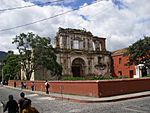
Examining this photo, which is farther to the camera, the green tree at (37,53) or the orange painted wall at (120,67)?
the orange painted wall at (120,67)

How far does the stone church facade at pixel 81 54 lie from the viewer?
2554 inches

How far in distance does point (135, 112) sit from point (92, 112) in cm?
227

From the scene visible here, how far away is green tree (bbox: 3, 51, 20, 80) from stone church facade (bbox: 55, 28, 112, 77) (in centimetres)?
871

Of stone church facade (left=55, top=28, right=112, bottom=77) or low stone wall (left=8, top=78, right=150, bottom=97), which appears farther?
stone church facade (left=55, top=28, right=112, bottom=77)

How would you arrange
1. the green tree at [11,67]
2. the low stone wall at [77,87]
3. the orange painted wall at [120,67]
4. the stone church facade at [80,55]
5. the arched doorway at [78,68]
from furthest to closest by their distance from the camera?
1. the arched doorway at [78,68]
2. the orange painted wall at [120,67]
3. the stone church facade at [80,55]
4. the green tree at [11,67]
5. the low stone wall at [77,87]

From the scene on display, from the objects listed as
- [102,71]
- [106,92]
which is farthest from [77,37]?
[106,92]

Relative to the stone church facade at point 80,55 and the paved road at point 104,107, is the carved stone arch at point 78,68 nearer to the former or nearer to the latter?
the stone church facade at point 80,55

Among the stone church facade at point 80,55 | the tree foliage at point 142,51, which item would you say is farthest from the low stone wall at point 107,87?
the stone church facade at point 80,55

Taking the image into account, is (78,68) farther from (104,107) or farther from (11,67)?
(104,107)

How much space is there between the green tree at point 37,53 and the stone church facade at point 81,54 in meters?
5.65

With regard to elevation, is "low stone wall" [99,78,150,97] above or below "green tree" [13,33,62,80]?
below

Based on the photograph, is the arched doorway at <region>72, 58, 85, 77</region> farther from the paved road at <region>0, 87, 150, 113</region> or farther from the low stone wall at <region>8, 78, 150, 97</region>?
the paved road at <region>0, 87, 150, 113</region>

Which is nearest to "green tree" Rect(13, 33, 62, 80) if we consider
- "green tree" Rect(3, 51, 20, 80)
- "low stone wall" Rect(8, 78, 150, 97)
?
"green tree" Rect(3, 51, 20, 80)

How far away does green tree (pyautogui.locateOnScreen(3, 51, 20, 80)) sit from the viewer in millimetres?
62431
